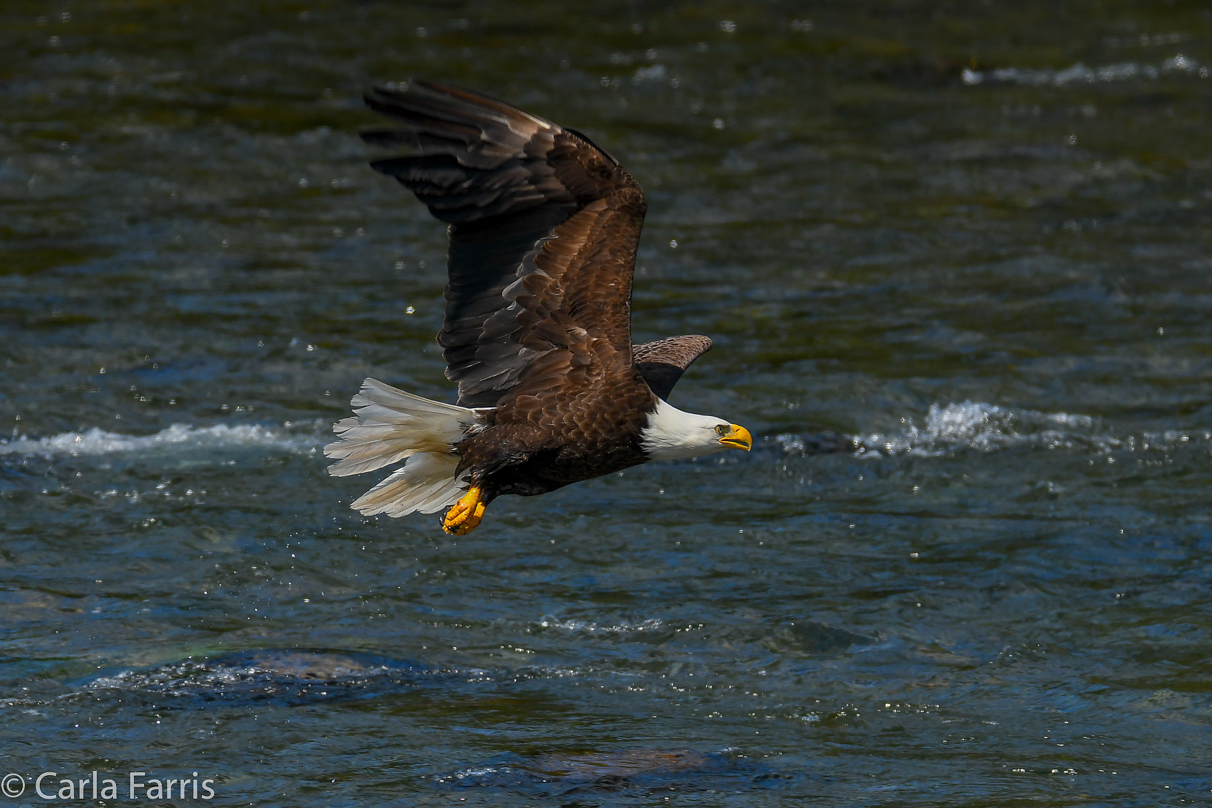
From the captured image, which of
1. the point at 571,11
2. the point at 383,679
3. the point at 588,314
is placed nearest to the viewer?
the point at 588,314

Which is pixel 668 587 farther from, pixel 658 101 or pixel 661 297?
pixel 658 101

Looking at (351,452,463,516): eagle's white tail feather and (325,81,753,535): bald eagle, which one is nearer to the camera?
(325,81,753,535): bald eagle

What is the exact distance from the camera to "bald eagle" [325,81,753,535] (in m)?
6.15

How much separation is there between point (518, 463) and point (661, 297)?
5.53 meters

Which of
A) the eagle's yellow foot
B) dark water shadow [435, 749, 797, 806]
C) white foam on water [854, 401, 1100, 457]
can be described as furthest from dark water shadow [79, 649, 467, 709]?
white foam on water [854, 401, 1100, 457]

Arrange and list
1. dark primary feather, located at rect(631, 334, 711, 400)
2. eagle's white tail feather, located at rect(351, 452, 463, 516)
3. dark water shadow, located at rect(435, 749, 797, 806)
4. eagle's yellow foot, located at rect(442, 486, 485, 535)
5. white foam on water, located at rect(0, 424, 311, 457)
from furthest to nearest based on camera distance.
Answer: white foam on water, located at rect(0, 424, 311, 457) → dark primary feather, located at rect(631, 334, 711, 400) → eagle's white tail feather, located at rect(351, 452, 463, 516) → eagle's yellow foot, located at rect(442, 486, 485, 535) → dark water shadow, located at rect(435, 749, 797, 806)

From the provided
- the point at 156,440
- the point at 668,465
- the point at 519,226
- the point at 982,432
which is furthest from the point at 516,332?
the point at 982,432

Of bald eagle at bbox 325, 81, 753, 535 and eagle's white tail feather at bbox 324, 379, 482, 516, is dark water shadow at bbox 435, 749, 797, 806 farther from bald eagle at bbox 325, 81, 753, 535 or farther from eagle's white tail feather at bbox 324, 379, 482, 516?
eagle's white tail feather at bbox 324, 379, 482, 516

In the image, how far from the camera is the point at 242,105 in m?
15.6

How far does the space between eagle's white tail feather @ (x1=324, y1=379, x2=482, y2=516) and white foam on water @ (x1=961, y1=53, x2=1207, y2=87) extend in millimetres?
11404

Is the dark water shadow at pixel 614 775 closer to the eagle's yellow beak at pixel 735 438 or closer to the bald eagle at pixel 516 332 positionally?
the bald eagle at pixel 516 332

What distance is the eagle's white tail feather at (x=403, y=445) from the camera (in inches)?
261

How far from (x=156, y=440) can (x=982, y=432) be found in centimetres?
461

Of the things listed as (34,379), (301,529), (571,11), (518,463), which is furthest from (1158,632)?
(571,11)
